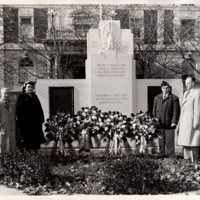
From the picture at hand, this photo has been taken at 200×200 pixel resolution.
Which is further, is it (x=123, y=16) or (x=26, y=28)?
(x=26, y=28)

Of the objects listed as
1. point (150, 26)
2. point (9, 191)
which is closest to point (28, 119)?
point (9, 191)

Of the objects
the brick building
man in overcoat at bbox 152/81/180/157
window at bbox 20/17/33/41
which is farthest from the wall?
window at bbox 20/17/33/41

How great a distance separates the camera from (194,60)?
21.1 metres

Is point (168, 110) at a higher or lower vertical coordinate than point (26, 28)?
lower

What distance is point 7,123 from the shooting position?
8859 mm

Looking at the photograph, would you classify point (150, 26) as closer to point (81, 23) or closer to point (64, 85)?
point (81, 23)

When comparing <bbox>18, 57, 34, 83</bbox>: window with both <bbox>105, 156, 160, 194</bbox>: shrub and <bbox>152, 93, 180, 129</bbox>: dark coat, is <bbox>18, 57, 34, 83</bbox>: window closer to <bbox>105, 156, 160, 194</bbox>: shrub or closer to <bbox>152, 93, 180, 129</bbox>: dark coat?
<bbox>152, 93, 180, 129</bbox>: dark coat

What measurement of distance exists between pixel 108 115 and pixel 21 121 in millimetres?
1948

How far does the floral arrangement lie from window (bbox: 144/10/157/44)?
1130cm

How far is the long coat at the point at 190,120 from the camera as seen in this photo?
26.9 ft

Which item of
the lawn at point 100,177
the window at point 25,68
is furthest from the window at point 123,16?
the lawn at point 100,177

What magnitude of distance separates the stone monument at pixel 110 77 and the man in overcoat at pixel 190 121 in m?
2.75

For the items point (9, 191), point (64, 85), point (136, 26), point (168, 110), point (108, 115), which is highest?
point (136, 26)
